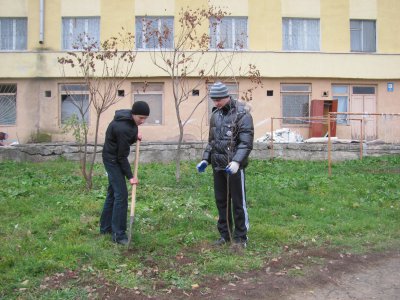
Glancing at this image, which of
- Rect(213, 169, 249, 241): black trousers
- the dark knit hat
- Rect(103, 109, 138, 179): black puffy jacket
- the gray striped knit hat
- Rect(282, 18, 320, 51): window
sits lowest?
Rect(213, 169, 249, 241): black trousers

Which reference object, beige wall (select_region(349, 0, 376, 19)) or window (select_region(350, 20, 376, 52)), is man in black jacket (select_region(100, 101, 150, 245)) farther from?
beige wall (select_region(349, 0, 376, 19))

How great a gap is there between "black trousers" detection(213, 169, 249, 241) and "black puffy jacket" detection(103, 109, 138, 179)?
1082 mm

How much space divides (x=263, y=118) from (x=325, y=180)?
8199 mm

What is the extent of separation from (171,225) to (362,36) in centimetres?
1523

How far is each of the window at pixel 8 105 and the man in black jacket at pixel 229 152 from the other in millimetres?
14450

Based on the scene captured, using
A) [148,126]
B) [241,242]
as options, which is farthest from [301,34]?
[241,242]

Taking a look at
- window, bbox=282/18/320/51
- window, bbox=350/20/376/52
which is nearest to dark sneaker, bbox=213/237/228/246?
window, bbox=282/18/320/51

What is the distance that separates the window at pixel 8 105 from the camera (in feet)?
58.6

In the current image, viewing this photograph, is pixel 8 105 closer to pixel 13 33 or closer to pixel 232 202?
pixel 13 33

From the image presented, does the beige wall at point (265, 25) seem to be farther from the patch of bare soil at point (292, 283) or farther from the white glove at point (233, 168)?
the patch of bare soil at point (292, 283)

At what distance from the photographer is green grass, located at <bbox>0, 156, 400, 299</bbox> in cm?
471

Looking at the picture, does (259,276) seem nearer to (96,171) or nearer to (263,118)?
(96,171)

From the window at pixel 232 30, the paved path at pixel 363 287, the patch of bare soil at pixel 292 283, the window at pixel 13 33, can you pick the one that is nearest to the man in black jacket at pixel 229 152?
the patch of bare soil at pixel 292 283

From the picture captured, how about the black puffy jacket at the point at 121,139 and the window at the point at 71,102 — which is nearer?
the black puffy jacket at the point at 121,139
